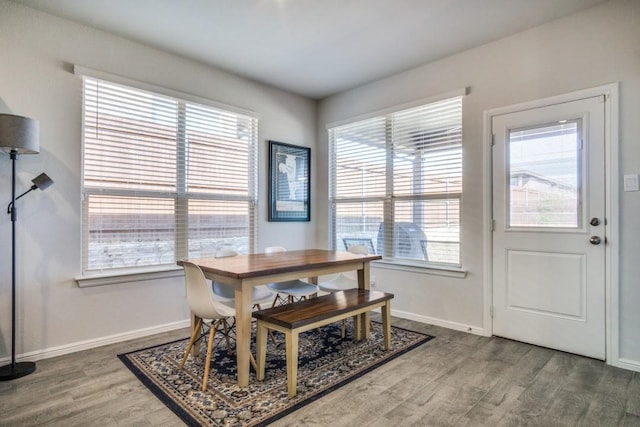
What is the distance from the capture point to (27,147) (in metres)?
2.39

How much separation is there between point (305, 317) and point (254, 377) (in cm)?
55

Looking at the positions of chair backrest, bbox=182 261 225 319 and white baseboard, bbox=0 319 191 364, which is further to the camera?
white baseboard, bbox=0 319 191 364

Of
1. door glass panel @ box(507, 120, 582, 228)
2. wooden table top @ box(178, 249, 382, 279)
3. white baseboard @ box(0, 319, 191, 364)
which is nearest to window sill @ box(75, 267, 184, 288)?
white baseboard @ box(0, 319, 191, 364)

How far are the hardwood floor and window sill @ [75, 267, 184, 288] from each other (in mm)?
552

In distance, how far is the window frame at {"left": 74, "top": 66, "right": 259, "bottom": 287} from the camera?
9.75 feet

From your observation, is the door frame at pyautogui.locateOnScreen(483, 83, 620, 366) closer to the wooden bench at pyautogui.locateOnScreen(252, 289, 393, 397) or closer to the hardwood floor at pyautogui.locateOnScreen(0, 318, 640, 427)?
the hardwood floor at pyautogui.locateOnScreen(0, 318, 640, 427)

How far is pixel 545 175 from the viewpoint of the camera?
115 inches

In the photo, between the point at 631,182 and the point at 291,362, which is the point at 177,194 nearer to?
the point at 291,362

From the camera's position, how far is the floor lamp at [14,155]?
230cm

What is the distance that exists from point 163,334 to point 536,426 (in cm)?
297

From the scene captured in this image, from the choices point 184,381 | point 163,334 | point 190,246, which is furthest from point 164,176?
point 184,381

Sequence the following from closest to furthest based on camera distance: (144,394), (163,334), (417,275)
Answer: (144,394)
(163,334)
(417,275)

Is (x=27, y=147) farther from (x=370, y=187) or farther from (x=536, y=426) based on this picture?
(x=536, y=426)

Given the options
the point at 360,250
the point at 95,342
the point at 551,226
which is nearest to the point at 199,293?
the point at 95,342
